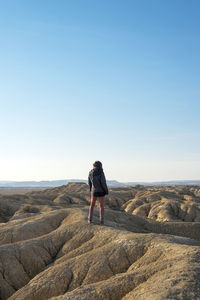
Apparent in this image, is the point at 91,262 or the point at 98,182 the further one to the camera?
the point at 98,182

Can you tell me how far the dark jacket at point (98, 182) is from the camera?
13641mm

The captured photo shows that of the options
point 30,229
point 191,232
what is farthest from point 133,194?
point 30,229

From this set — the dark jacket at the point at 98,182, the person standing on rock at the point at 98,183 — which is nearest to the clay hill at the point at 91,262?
the person standing on rock at the point at 98,183

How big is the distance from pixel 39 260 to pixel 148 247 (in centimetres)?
492

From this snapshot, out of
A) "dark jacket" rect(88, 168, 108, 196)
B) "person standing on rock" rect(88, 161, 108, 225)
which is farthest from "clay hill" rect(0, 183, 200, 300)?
"dark jacket" rect(88, 168, 108, 196)

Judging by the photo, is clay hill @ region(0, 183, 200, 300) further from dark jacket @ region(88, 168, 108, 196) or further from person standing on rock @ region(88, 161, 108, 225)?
dark jacket @ region(88, 168, 108, 196)

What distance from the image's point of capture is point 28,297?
10641mm

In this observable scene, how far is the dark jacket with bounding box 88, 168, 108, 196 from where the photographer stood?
1364 cm

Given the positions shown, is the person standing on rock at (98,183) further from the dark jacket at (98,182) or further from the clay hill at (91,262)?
the clay hill at (91,262)

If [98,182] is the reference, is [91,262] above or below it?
below

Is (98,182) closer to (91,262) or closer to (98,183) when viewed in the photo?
(98,183)

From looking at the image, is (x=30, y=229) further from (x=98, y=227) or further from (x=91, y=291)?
(x=91, y=291)

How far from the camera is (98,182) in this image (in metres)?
13.7

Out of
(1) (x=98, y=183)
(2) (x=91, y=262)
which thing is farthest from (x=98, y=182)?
(2) (x=91, y=262)
